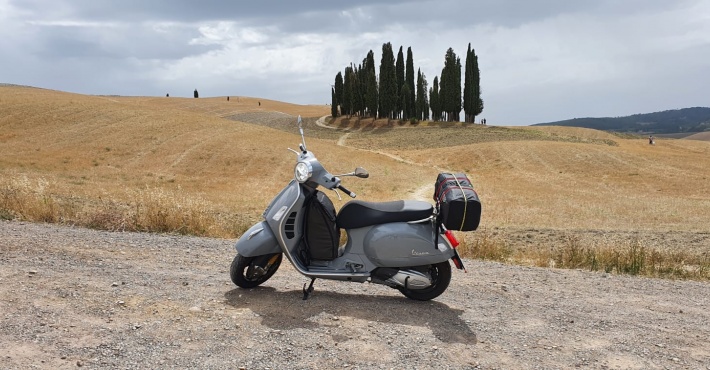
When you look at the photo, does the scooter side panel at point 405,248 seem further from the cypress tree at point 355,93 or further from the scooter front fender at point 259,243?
the cypress tree at point 355,93

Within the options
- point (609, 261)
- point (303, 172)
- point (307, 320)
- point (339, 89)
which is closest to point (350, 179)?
point (609, 261)

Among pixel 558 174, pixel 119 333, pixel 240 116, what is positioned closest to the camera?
pixel 119 333

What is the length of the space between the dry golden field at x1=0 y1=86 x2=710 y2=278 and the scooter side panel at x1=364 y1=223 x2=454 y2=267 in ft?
17.0

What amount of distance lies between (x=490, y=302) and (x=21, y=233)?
7820mm

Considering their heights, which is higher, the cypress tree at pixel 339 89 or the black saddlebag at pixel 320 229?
the cypress tree at pixel 339 89

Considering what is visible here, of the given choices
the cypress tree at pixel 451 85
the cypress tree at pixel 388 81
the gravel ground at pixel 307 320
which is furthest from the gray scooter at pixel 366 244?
the cypress tree at pixel 388 81

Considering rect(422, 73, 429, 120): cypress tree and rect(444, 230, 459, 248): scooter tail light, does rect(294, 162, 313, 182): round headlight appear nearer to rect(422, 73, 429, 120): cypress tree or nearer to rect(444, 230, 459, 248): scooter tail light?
rect(444, 230, 459, 248): scooter tail light

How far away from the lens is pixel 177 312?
637cm

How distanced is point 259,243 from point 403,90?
268 ft

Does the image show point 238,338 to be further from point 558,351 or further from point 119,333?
point 558,351

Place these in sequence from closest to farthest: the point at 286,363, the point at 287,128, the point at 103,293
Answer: the point at 286,363 → the point at 103,293 → the point at 287,128

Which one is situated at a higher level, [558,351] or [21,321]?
[21,321]

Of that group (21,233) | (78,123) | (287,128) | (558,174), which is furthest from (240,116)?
(21,233)

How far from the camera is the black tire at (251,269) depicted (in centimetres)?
740
